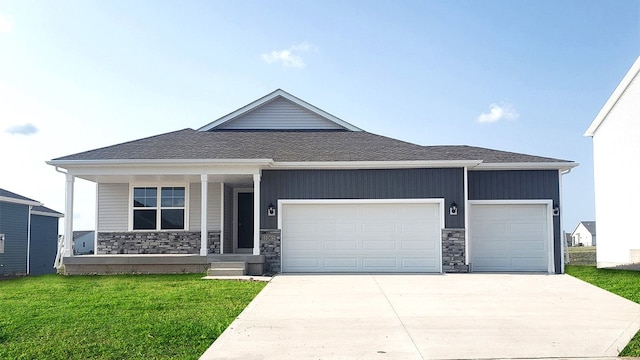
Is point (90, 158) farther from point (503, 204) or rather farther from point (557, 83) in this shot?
point (557, 83)

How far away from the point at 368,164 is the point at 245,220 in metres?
4.87

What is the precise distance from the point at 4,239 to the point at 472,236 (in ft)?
61.2

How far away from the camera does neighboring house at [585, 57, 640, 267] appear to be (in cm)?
1856

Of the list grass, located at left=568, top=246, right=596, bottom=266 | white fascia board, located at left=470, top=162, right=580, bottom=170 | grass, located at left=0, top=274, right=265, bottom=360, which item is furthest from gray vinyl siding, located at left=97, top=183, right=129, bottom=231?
grass, located at left=568, top=246, right=596, bottom=266

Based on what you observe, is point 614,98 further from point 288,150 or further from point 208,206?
point 208,206

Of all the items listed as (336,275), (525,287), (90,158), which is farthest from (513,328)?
(90,158)

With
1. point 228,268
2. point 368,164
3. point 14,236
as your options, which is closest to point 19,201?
point 14,236


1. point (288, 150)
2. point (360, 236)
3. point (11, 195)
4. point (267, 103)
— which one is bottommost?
point (360, 236)

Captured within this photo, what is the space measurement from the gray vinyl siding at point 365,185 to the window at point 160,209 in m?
3.34

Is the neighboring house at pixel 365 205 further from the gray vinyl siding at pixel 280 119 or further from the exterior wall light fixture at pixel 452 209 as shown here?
the gray vinyl siding at pixel 280 119

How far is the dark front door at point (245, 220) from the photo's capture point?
18109 millimetres

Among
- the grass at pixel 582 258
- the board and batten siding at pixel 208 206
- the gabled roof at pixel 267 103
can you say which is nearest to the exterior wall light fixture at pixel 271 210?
the board and batten siding at pixel 208 206

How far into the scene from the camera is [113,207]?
17703 mm

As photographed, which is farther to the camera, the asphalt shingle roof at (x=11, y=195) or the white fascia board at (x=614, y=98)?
the asphalt shingle roof at (x=11, y=195)
